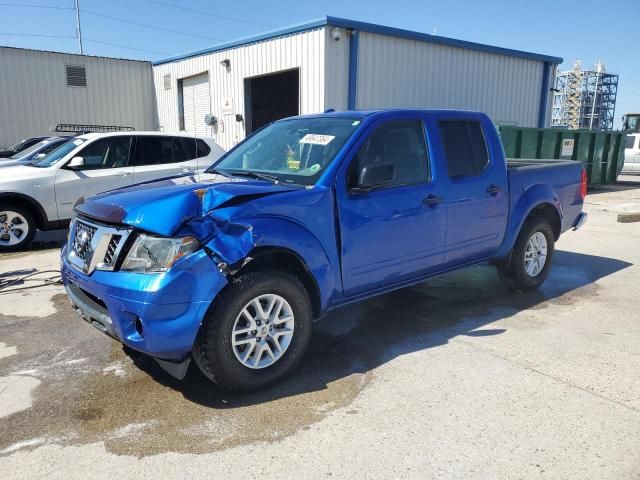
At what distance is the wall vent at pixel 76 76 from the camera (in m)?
17.6

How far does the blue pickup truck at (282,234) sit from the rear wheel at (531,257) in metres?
0.32

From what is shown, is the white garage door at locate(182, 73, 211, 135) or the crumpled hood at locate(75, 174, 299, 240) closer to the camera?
the crumpled hood at locate(75, 174, 299, 240)

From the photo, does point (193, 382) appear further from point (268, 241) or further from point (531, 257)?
point (531, 257)

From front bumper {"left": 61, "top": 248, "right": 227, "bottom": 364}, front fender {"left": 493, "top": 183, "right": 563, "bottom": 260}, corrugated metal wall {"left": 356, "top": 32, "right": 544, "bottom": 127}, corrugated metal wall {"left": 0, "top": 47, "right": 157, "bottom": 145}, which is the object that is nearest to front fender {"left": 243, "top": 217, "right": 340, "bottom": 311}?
front bumper {"left": 61, "top": 248, "right": 227, "bottom": 364}

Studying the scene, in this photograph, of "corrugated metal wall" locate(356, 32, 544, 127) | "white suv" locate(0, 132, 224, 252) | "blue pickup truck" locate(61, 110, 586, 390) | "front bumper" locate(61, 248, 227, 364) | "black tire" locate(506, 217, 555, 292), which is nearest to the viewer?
"front bumper" locate(61, 248, 227, 364)

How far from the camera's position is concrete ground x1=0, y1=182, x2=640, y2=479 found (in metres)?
2.65

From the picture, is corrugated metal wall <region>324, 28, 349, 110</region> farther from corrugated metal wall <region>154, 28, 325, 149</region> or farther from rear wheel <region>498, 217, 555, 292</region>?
rear wheel <region>498, 217, 555, 292</region>

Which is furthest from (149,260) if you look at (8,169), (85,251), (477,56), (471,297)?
(477,56)

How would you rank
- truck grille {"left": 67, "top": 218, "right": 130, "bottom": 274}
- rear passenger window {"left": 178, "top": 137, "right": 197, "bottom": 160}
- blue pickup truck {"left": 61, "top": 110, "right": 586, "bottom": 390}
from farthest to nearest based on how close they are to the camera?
rear passenger window {"left": 178, "top": 137, "right": 197, "bottom": 160}, truck grille {"left": 67, "top": 218, "right": 130, "bottom": 274}, blue pickup truck {"left": 61, "top": 110, "right": 586, "bottom": 390}

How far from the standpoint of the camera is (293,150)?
13.5 feet

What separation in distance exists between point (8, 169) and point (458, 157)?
702cm

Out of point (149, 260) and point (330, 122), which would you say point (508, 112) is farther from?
point (149, 260)

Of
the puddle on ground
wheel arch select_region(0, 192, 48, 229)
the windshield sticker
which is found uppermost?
the windshield sticker

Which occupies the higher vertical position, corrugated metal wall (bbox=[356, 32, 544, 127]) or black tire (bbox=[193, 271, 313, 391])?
corrugated metal wall (bbox=[356, 32, 544, 127])
